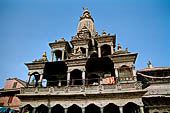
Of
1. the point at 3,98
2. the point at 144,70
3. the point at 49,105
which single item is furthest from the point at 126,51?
the point at 3,98

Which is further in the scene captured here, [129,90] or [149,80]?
[149,80]

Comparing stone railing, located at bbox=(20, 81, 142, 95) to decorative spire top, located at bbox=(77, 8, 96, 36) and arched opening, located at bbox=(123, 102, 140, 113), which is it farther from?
decorative spire top, located at bbox=(77, 8, 96, 36)

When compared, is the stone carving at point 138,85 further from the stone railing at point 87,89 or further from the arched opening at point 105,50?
the arched opening at point 105,50

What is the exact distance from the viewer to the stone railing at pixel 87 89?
1689 cm

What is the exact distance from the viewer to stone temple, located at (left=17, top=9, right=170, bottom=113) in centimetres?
1688

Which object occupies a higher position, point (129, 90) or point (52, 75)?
point (52, 75)

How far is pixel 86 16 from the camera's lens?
32.9 m

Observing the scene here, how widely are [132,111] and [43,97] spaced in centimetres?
1214

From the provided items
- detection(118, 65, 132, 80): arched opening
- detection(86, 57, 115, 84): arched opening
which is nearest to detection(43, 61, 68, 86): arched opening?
detection(86, 57, 115, 84): arched opening

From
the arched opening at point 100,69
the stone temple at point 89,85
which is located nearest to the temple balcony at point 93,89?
the stone temple at point 89,85

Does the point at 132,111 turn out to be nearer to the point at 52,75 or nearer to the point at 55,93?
the point at 55,93

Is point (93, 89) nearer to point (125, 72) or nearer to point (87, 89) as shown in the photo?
point (87, 89)

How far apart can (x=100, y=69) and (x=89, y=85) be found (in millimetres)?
4453

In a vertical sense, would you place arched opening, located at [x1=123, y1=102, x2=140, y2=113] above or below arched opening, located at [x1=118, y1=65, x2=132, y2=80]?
below
